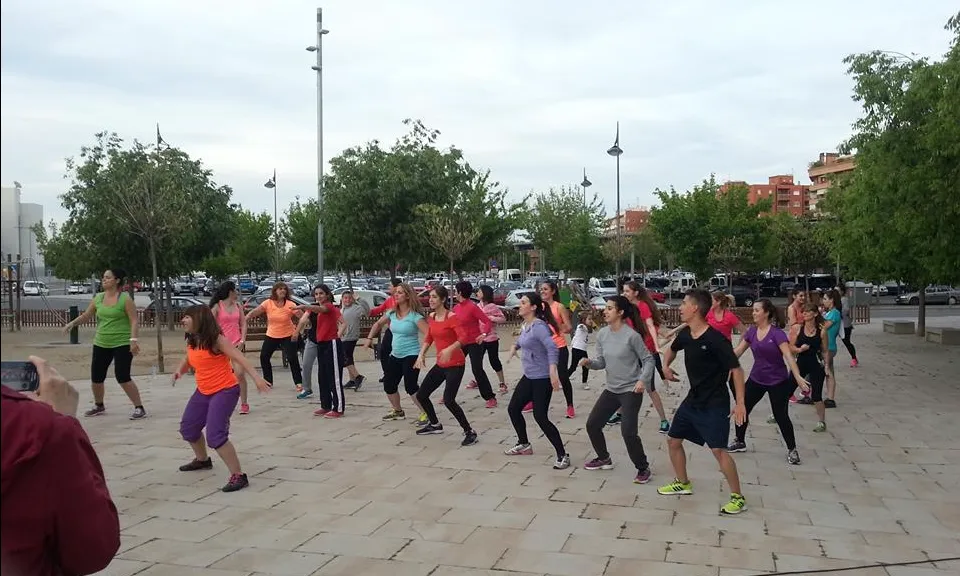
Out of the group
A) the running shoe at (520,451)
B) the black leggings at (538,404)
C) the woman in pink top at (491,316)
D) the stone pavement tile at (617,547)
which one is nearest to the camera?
the stone pavement tile at (617,547)

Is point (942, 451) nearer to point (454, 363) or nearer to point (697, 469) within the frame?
point (697, 469)

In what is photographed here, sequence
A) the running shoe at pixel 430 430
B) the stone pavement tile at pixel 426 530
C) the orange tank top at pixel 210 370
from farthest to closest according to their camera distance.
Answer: the running shoe at pixel 430 430 → the orange tank top at pixel 210 370 → the stone pavement tile at pixel 426 530

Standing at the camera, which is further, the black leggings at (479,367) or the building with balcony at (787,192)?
the building with balcony at (787,192)

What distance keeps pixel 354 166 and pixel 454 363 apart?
56.0 ft

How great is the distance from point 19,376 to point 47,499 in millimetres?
292

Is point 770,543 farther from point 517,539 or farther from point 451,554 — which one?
point 451,554

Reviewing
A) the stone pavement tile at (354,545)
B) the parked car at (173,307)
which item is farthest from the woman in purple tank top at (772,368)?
the parked car at (173,307)

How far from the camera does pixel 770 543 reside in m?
5.18

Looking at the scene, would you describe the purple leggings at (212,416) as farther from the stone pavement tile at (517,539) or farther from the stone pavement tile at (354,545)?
the stone pavement tile at (517,539)

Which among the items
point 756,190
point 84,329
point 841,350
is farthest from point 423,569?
point 756,190

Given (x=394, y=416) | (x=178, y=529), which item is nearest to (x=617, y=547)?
(x=178, y=529)

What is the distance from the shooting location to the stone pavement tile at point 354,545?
16.5 ft

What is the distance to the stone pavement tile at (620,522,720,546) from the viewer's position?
205 inches

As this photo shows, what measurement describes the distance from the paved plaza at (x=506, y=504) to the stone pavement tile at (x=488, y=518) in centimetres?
1
